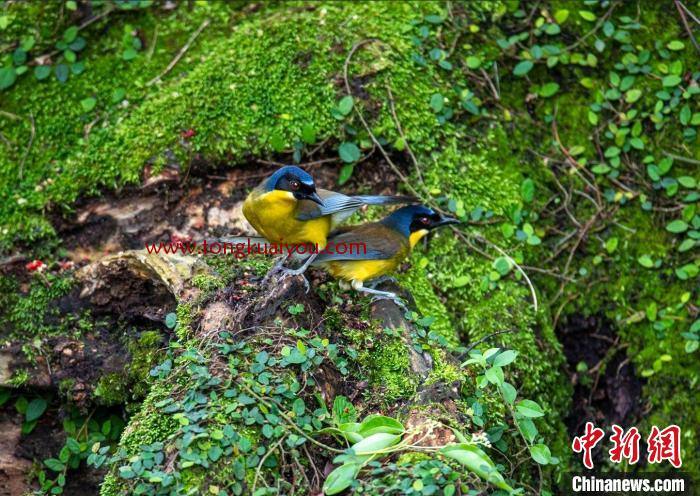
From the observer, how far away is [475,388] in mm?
5000

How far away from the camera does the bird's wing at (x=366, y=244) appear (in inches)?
207

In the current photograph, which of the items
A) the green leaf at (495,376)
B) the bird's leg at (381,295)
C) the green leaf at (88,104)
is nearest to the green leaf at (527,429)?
the green leaf at (495,376)

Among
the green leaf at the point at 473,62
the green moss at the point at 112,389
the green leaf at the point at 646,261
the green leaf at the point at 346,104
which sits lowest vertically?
the green leaf at the point at 646,261

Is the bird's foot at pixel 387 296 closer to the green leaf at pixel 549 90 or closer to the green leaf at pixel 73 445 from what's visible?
the green leaf at pixel 73 445

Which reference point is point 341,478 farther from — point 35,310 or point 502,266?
point 35,310

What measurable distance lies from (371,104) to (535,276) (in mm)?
1825

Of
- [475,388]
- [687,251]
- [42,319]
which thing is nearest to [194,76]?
[42,319]

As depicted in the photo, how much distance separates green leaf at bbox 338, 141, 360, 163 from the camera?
6345 mm

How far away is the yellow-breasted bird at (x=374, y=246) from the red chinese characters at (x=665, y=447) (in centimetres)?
212

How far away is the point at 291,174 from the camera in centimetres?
526

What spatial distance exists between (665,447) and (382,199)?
2660 mm

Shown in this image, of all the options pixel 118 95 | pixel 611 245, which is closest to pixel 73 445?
pixel 118 95

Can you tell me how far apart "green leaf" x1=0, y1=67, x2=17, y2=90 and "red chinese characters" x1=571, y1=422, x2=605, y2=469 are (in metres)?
5.21

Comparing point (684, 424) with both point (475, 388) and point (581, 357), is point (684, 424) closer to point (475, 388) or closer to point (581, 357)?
point (581, 357)
